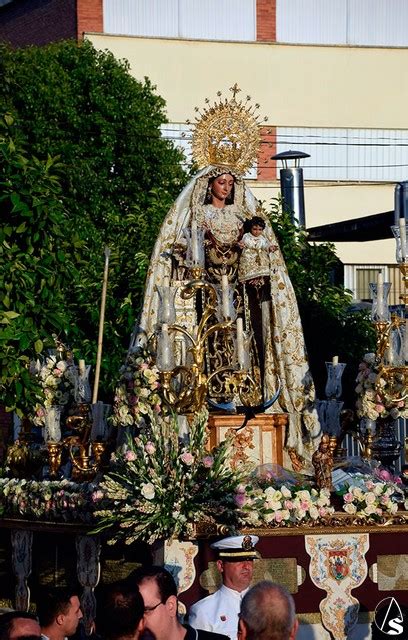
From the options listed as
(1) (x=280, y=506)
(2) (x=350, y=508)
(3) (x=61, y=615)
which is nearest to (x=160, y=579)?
(3) (x=61, y=615)

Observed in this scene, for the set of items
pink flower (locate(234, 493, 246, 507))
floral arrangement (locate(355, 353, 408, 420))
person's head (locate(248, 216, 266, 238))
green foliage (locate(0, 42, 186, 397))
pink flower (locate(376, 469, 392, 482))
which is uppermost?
green foliage (locate(0, 42, 186, 397))

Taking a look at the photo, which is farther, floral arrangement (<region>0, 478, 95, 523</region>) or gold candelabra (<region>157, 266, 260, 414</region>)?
floral arrangement (<region>0, 478, 95, 523</region>)

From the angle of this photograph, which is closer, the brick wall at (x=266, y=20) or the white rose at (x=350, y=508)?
the white rose at (x=350, y=508)

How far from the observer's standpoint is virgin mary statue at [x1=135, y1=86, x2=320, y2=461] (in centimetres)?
1706

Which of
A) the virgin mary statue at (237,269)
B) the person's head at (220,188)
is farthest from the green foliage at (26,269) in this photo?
the person's head at (220,188)

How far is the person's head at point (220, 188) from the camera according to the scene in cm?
1733

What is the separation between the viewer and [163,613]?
8.59 m

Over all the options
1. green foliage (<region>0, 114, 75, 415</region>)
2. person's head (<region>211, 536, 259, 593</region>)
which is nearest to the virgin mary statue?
green foliage (<region>0, 114, 75, 415</region>)

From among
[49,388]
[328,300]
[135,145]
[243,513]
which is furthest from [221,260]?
[135,145]

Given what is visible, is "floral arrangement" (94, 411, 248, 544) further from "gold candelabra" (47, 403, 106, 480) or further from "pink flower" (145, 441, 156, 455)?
"gold candelabra" (47, 403, 106, 480)

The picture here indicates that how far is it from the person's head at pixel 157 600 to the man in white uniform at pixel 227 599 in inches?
68.6

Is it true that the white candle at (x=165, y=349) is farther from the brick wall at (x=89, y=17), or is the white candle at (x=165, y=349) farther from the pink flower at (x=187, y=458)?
the brick wall at (x=89, y=17)

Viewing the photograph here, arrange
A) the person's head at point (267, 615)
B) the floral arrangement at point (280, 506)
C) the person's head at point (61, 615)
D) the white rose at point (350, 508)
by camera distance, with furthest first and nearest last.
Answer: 1. the white rose at point (350, 508)
2. the floral arrangement at point (280, 506)
3. the person's head at point (61, 615)
4. the person's head at point (267, 615)

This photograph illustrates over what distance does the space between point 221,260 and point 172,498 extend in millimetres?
4125
